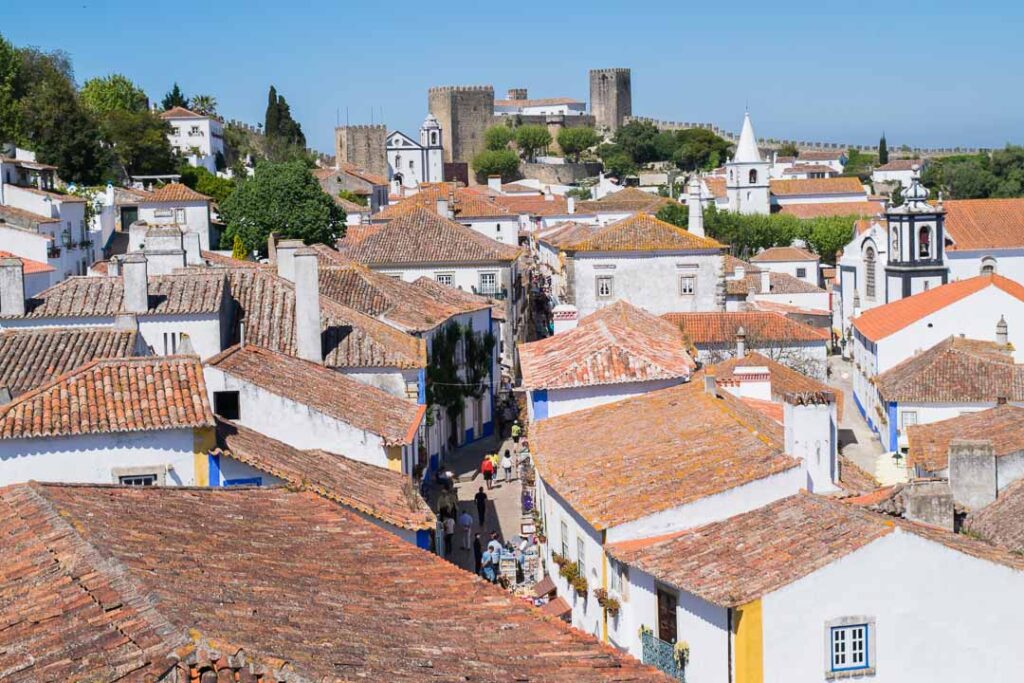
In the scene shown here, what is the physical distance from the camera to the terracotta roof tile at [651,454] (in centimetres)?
1838

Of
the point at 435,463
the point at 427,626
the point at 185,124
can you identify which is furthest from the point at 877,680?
the point at 185,124

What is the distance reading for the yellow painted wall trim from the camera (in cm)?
1520

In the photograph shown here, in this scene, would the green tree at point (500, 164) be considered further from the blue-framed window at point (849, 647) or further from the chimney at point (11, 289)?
the blue-framed window at point (849, 647)

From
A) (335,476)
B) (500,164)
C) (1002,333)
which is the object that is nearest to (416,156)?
(500,164)

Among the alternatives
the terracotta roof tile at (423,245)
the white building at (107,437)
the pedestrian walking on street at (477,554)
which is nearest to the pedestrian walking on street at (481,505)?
the pedestrian walking on street at (477,554)

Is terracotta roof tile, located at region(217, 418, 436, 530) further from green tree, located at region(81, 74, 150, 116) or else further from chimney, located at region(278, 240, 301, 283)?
green tree, located at region(81, 74, 150, 116)

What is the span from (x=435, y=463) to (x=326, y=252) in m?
8.30

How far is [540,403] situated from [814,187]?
331ft

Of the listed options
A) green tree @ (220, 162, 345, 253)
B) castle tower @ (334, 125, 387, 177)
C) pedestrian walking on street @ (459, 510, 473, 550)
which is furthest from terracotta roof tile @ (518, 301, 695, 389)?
castle tower @ (334, 125, 387, 177)

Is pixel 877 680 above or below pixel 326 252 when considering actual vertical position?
below

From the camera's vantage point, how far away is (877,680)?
15.7 meters

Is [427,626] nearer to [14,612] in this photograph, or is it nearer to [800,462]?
[14,612]

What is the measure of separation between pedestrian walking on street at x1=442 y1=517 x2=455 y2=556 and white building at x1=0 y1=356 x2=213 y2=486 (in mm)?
9975

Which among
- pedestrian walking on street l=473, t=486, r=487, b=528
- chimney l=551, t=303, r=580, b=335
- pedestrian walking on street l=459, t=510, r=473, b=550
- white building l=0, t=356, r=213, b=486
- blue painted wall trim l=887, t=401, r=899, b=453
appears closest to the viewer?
white building l=0, t=356, r=213, b=486
